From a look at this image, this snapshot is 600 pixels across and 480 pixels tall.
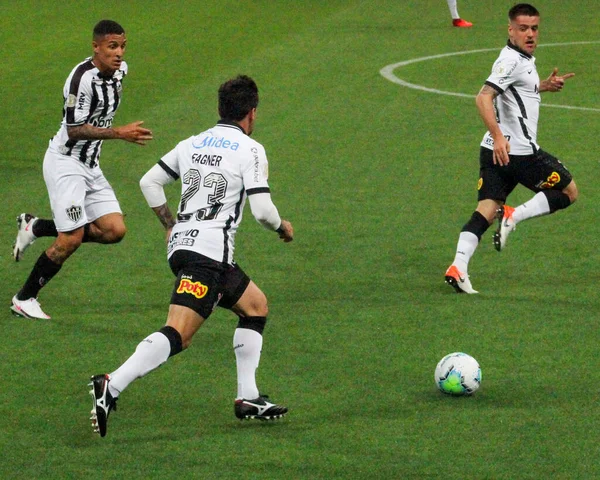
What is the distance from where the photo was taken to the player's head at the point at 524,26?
1052 centimetres

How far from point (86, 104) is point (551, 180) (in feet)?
12.7

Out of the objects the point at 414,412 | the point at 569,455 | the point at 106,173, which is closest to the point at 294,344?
the point at 414,412

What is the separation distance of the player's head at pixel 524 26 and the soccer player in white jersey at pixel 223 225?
11.7ft

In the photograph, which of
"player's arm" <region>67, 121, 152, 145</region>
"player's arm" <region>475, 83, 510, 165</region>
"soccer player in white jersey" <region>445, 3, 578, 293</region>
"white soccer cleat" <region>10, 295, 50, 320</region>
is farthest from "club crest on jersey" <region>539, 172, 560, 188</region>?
"white soccer cleat" <region>10, 295, 50, 320</region>

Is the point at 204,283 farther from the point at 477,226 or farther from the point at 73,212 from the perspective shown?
the point at 477,226

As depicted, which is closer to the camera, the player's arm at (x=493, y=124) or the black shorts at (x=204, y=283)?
the black shorts at (x=204, y=283)

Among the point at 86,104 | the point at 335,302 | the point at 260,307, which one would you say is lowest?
the point at 335,302

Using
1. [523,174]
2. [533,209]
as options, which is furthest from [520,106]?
[533,209]

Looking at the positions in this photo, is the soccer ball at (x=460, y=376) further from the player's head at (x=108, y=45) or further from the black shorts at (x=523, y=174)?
the player's head at (x=108, y=45)

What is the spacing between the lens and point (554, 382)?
841cm

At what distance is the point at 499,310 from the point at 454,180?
4.75 meters

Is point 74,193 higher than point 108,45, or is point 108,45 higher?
point 108,45

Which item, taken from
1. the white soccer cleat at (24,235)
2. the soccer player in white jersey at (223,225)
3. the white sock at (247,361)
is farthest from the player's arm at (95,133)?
the white sock at (247,361)

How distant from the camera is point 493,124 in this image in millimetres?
10266
